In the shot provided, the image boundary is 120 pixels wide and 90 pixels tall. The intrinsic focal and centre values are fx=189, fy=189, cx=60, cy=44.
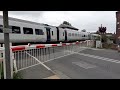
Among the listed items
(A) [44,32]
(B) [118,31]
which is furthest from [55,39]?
(B) [118,31]

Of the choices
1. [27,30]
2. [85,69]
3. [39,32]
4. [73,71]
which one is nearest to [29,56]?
[73,71]

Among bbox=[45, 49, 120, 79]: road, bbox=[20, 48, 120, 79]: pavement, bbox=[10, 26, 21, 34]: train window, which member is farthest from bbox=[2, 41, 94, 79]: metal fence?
bbox=[10, 26, 21, 34]: train window

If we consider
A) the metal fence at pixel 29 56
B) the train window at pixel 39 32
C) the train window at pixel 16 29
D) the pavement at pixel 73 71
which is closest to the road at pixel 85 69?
the pavement at pixel 73 71

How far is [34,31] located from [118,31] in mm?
23143

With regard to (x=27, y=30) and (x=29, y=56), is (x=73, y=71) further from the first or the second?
(x=27, y=30)

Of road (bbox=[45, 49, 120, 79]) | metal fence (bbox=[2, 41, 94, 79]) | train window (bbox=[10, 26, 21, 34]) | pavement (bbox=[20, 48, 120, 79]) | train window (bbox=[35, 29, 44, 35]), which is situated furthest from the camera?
train window (bbox=[35, 29, 44, 35])

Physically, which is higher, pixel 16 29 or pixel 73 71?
pixel 16 29

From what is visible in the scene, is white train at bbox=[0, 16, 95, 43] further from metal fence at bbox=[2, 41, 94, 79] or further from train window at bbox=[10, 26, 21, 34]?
metal fence at bbox=[2, 41, 94, 79]

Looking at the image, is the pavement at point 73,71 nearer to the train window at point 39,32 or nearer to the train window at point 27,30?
the train window at point 27,30

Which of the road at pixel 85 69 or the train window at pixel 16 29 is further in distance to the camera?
the train window at pixel 16 29

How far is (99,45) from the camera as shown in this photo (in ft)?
98.6

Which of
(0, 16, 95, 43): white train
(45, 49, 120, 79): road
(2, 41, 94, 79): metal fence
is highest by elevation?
(0, 16, 95, 43): white train
